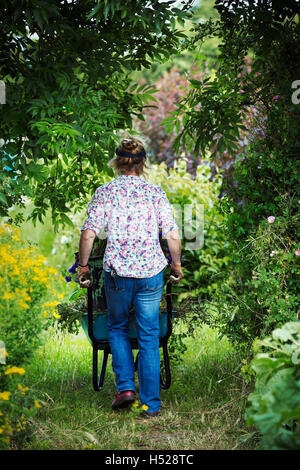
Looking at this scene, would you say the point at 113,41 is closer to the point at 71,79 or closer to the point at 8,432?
the point at 71,79

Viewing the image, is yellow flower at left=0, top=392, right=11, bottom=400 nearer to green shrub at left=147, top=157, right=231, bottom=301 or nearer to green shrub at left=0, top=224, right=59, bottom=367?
green shrub at left=0, top=224, right=59, bottom=367

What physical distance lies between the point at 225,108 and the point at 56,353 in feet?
7.45

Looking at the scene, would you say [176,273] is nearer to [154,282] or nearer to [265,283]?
[154,282]

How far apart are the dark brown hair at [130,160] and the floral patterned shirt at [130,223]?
76mm

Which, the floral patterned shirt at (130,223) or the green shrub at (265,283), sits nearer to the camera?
the green shrub at (265,283)

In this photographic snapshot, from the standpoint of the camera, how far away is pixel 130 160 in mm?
3260

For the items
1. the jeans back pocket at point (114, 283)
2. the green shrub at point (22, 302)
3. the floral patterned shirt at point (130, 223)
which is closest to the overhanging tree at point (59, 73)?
the floral patterned shirt at point (130, 223)

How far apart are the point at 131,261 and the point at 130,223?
222 mm

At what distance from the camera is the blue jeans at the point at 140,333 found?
316 cm

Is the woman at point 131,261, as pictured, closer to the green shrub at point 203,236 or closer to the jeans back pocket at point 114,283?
the jeans back pocket at point 114,283

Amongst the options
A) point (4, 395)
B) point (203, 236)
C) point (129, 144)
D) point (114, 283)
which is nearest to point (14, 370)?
point (4, 395)

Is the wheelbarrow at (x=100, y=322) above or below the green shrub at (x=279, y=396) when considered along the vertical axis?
below

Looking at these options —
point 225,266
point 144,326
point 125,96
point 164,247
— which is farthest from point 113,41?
point 225,266

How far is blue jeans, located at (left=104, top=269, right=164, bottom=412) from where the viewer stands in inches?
124
